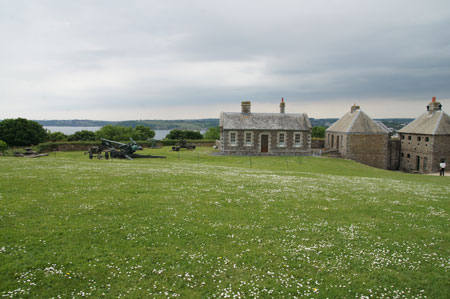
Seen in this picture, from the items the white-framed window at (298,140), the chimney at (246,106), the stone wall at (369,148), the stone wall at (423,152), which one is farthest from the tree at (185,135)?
the stone wall at (423,152)

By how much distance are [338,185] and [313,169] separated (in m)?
14.6

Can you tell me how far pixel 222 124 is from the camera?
49.1 meters

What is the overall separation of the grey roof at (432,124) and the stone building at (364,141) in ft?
16.2

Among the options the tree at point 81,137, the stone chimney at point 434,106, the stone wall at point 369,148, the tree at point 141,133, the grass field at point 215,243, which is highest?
the stone chimney at point 434,106

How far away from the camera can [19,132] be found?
6856 cm

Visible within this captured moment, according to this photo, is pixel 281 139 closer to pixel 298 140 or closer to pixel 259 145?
pixel 298 140

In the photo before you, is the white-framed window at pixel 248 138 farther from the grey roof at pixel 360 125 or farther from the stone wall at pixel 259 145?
the grey roof at pixel 360 125

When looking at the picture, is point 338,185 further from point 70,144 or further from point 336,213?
point 70,144

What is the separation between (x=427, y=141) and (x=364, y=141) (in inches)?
374

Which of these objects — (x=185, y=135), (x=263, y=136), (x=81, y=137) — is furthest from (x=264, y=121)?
(x=81, y=137)

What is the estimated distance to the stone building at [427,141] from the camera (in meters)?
45.4

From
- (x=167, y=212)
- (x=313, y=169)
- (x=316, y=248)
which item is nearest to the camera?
(x=316, y=248)

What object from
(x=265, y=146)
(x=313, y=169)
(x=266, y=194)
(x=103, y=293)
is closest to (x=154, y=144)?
(x=265, y=146)

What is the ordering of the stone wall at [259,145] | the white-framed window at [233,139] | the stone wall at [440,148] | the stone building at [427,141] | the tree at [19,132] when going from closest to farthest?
the stone wall at [440,148] < the stone building at [427,141] < the stone wall at [259,145] < the white-framed window at [233,139] < the tree at [19,132]
